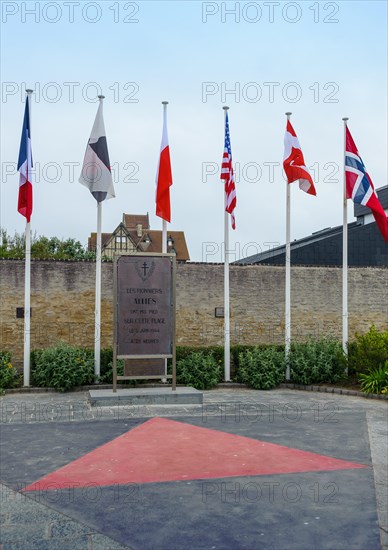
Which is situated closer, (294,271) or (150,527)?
(150,527)

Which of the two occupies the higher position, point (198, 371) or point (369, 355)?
point (369, 355)

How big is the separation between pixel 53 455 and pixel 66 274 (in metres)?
8.06

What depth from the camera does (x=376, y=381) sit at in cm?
1284

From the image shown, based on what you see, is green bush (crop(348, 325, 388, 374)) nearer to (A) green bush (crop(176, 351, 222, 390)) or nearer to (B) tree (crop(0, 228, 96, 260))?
(A) green bush (crop(176, 351, 222, 390))

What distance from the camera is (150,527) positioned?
204 inches

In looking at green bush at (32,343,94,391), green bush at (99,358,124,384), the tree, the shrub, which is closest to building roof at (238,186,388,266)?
the shrub

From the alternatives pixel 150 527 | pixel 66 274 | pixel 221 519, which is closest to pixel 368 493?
pixel 221 519

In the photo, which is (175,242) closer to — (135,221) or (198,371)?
(135,221)

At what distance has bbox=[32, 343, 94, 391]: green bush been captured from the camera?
13.1 metres

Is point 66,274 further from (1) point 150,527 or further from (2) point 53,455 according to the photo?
(1) point 150,527

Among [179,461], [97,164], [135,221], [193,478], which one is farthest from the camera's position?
[135,221]

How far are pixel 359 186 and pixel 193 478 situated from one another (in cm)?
887

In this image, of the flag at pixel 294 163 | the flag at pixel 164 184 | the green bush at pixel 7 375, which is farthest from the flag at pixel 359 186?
the green bush at pixel 7 375

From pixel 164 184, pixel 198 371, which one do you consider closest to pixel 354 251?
pixel 198 371
